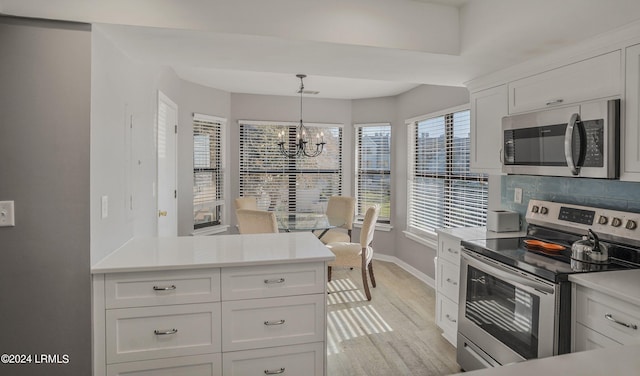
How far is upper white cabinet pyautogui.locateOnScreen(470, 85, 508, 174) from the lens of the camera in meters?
2.74

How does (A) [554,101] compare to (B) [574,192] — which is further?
(B) [574,192]

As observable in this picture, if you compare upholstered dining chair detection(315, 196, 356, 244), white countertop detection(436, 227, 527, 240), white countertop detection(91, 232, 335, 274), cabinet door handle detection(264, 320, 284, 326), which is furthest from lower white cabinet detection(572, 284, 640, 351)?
upholstered dining chair detection(315, 196, 356, 244)

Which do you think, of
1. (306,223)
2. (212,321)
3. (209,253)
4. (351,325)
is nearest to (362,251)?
(306,223)

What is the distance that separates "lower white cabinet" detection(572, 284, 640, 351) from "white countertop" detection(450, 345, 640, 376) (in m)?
0.67

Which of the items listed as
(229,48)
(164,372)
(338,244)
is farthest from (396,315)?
(229,48)

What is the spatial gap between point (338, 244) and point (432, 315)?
1.30 m

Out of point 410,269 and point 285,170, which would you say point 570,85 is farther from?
point 285,170

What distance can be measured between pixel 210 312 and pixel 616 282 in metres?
1.94

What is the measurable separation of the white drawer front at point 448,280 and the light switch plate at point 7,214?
2777 mm

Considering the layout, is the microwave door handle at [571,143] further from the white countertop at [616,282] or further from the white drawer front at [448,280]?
the white drawer front at [448,280]

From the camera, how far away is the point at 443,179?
4328 millimetres

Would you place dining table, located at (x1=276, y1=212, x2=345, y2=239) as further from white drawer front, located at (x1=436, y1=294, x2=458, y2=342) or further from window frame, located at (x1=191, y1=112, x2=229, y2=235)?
white drawer front, located at (x1=436, y1=294, x2=458, y2=342)

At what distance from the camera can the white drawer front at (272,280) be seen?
6.44 ft

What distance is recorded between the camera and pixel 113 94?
2104 millimetres
